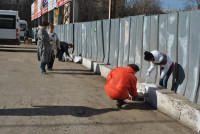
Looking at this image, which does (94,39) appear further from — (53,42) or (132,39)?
(132,39)

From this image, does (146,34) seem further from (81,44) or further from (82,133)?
(81,44)

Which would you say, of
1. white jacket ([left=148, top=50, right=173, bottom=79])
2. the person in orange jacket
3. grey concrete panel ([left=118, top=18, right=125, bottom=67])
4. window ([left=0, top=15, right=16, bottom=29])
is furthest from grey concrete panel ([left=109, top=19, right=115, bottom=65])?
window ([left=0, top=15, right=16, bottom=29])

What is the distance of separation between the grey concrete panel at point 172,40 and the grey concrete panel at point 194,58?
1.89ft

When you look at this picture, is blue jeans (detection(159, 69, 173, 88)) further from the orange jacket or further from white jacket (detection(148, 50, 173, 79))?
the orange jacket

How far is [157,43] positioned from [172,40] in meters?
0.68

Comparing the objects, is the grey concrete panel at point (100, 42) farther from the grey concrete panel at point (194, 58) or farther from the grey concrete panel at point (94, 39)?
the grey concrete panel at point (194, 58)

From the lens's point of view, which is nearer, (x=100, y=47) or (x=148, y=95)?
(x=148, y=95)

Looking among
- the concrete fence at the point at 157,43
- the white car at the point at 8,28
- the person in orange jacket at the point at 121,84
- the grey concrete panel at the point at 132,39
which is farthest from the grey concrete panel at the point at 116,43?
the white car at the point at 8,28

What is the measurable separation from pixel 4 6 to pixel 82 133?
2252 inches

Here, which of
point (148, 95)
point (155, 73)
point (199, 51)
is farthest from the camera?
point (155, 73)

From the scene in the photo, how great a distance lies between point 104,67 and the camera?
360 inches

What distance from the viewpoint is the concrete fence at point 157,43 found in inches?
199

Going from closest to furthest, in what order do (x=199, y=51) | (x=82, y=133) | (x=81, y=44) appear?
1. (x=82, y=133)
2. (x=199, y=51)
3. (x=81, y=44)

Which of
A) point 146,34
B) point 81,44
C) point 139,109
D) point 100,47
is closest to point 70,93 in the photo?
point 139,109
